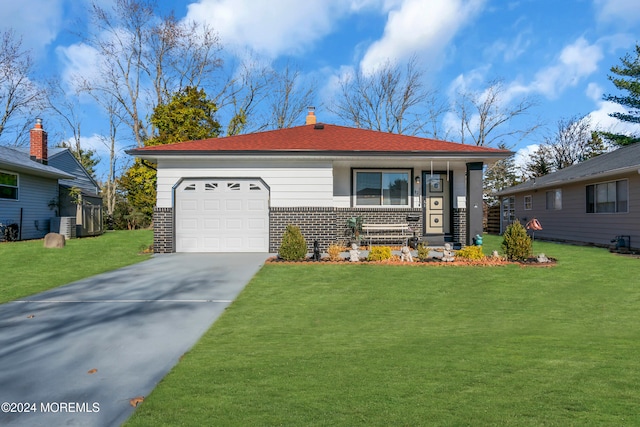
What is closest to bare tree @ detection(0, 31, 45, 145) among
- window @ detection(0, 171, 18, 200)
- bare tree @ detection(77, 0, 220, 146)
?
bare tree @ detection(77, 0, 220, 146)

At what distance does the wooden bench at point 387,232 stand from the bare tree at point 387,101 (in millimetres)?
21632

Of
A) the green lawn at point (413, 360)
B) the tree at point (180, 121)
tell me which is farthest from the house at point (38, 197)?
the green lawn at point (413, 360)

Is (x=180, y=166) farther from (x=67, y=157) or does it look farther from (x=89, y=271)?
(x=67, y=157)

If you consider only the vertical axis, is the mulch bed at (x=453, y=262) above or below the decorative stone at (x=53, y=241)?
below

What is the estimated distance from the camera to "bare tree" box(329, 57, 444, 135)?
110ft

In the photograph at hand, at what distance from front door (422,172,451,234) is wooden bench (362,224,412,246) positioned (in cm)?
128

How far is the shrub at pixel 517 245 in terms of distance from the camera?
10094 millimetres

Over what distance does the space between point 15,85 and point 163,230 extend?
28.9 m

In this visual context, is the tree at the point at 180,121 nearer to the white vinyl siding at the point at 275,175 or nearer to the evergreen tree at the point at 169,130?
the evergreen tree at the point at 169,130

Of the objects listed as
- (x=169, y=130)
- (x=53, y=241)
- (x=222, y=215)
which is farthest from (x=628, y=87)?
(x=53, y=241)

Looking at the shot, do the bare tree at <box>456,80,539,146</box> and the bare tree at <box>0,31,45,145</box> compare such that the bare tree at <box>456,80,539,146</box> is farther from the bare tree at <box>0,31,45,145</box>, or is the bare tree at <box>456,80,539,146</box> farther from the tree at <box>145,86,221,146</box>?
the bare tree at <box>0,31,45,145</box>

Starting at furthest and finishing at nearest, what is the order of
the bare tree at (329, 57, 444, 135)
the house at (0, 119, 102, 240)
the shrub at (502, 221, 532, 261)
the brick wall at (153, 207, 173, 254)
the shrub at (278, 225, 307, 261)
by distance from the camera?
the bare tree at (329, 57, 444, 135) → the house at (0, 119, 102, 240) → the brick wall at (153, 207, 173, 254) → the shrub at (278, 225, 307, 261) → the shrub at (502, 221, 532, 261)

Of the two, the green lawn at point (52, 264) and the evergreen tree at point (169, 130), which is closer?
the green lawn at point (52, 264)

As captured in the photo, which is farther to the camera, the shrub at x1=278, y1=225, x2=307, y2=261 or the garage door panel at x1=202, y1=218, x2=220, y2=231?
the garage door panel at x1=202, y1=218, x2=220, y2=231
